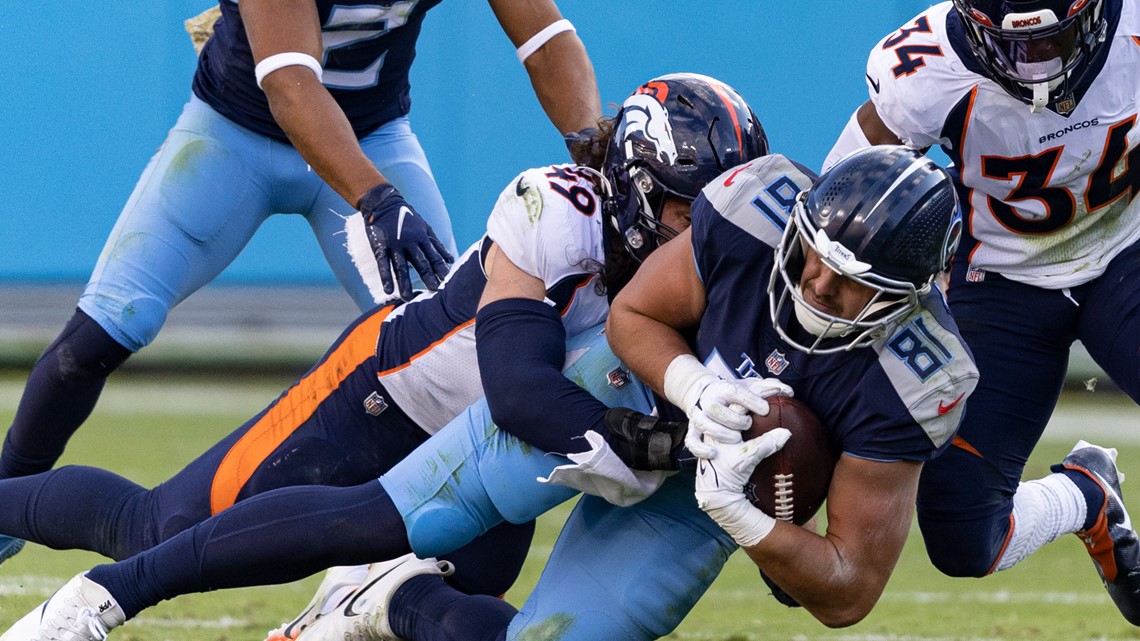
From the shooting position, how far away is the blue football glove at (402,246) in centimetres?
264

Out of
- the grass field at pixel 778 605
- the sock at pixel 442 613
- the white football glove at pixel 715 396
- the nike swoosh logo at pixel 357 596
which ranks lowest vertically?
the grass field at pixel 778 605

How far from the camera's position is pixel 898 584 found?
3.69 metres

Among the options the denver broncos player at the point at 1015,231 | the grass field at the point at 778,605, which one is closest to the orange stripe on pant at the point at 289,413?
the grass field at the point at 778,605

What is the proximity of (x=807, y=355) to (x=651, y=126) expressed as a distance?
1.76ft

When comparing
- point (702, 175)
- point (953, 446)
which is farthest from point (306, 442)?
point (953, 446)

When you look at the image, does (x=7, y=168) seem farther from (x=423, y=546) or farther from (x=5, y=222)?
(x=423, y=546)

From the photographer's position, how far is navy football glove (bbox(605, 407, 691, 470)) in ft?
6.82

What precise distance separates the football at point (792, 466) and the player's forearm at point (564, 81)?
1.40 meters

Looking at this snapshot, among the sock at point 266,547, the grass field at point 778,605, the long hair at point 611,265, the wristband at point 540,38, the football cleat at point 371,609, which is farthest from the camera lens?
the wristband at point 540,38

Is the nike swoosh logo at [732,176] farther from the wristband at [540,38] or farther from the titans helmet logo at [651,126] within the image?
the wristband at [540,38]

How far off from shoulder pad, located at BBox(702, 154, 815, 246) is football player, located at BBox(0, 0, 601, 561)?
0.71 metres

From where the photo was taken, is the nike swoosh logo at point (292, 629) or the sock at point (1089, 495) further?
the sock at point (1089, 495)

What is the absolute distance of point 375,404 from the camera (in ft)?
8.32

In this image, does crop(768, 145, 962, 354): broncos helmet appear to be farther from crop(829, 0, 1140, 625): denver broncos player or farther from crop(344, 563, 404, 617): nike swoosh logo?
crop(344, 563, 404, 617): nike swoosh logo
